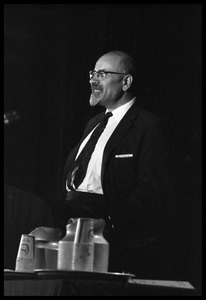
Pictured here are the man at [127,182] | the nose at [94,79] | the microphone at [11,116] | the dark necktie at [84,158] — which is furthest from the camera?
the microphone at [11,116]

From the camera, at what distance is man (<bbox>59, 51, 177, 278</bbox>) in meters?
2.52

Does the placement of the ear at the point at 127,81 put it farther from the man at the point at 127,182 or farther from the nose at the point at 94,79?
the nose at the point at 94,79

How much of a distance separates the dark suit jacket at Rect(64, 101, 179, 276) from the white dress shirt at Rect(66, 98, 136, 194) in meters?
0.02

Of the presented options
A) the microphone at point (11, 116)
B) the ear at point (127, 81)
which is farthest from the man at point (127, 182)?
the microphone at point (11, 116)

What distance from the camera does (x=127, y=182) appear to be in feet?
8.38

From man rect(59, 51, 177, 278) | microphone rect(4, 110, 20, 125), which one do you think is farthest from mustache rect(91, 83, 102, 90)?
microphone rect(4, 110, 20, 125)

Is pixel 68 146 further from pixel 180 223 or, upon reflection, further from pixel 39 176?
pixel 180 223

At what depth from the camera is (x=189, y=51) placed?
9.39ft

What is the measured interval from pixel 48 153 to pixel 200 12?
0.87m

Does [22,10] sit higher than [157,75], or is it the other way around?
[22,10]

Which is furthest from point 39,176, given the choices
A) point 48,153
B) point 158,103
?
point 158,103

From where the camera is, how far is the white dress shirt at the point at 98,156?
2570 mm

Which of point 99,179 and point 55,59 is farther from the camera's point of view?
point 55,59

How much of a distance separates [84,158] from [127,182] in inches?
8.7
